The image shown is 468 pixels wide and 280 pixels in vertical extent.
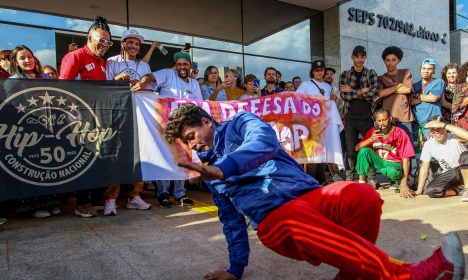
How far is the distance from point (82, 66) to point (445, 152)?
15.9ft

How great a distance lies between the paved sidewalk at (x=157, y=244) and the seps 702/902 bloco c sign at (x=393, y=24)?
24.7 feet

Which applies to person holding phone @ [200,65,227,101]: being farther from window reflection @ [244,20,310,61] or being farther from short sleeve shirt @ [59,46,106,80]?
window reflection @ [244,20,310,61]

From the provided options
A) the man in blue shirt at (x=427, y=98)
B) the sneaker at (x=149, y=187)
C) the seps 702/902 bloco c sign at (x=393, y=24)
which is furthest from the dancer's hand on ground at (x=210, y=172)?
the seps 702/902 bloco c sign at (x=393, y=24)

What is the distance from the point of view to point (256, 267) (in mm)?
2648

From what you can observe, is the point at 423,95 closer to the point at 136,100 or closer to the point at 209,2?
the point at 136,100

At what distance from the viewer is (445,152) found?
16.8 feet

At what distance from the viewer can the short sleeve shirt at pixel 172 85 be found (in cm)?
487

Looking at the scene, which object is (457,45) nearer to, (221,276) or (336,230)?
(221,276)

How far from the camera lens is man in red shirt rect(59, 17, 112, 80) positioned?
4.23 m

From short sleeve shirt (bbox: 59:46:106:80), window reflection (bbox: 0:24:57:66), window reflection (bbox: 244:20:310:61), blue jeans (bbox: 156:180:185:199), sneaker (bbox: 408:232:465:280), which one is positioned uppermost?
window reflection (bbox: 244:20:310:61)

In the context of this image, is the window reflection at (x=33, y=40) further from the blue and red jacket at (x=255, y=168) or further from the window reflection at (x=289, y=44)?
the blue and red jacket at (x=255, y=168)

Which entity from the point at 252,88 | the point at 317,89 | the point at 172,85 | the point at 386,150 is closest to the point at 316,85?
the point at 317,89

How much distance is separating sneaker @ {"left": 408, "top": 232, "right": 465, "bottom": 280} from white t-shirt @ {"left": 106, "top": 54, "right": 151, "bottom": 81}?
154 inches

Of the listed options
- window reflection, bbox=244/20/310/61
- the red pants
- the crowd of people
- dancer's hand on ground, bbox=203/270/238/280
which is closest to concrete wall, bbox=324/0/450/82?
window reflection, bbox=244/20/310/61
